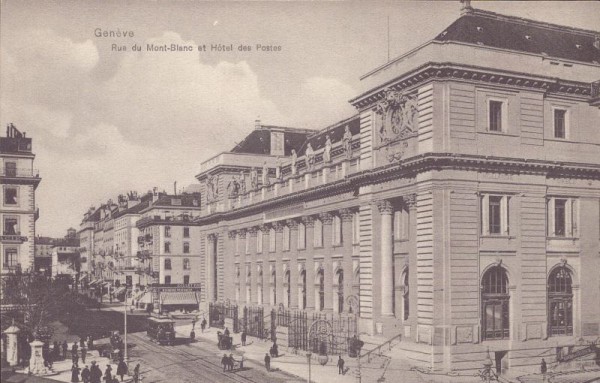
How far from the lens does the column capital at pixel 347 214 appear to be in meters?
51.5

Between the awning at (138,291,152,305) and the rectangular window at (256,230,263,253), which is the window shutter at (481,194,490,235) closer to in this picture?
the rectangular window at (256,230,263,253)

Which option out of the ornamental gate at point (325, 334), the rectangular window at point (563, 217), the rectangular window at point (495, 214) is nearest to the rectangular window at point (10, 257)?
the ornamental gate at point (325, 334)

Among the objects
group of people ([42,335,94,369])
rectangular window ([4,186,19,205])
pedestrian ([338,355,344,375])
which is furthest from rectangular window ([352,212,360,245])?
rectangular window ([4,186,19,205])

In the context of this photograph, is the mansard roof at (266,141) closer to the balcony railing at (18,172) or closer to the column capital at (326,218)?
the column capital at (326,218)

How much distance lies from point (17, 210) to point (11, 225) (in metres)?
2.20

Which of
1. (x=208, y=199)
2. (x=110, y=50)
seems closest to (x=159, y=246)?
(x=208, y=199)

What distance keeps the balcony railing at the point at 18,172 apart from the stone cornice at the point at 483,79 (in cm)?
1924

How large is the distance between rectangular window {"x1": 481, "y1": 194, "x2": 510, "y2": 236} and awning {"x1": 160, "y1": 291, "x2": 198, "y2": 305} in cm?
6035

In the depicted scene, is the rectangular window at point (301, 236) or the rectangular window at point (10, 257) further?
the rectangular window at point (301, 236)

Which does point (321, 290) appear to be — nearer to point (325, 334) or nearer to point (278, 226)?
point (278, 226)

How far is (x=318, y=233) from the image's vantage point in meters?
57.2

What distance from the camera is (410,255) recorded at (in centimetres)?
4078

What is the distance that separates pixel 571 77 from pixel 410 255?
13151mm

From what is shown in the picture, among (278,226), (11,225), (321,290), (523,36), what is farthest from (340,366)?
(278,226)
